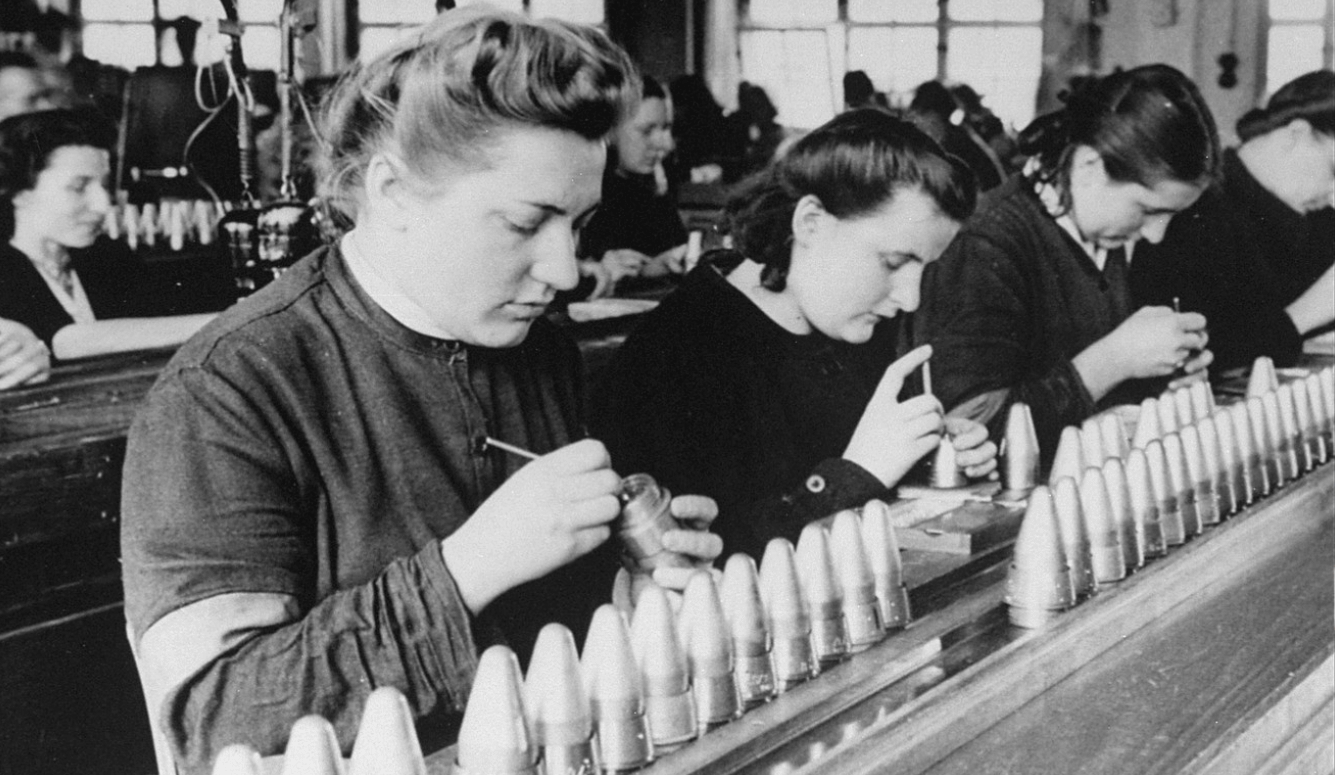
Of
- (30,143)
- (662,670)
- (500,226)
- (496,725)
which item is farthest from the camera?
(30,143)

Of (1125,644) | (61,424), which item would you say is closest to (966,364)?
(1125,644)

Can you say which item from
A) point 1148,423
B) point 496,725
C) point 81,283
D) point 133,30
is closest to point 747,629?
point 496,725

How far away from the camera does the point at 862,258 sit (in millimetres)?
1782

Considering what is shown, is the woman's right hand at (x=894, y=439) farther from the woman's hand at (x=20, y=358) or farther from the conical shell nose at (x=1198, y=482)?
the woman's hand at (x=20, y=358)

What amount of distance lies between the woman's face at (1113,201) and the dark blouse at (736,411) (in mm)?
680

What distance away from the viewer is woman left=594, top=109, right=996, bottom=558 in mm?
1623

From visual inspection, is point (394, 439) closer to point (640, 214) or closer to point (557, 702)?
point (557, 702)

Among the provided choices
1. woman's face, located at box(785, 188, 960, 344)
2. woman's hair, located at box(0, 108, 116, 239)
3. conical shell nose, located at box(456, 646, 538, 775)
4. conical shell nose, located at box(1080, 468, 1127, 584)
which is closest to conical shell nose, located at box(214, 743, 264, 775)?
conical shell nose, located at box(456, 646, 538, 775)

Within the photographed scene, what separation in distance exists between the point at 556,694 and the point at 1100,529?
2.26 ft

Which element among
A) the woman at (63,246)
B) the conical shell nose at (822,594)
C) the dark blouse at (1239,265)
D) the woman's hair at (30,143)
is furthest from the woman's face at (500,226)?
the dark blouse at (1239,265)

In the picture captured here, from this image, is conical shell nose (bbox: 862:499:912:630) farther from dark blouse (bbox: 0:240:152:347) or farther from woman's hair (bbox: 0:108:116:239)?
woman's hair (bbox: 0:108:116:239)

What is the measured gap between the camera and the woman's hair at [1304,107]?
3.33 metres

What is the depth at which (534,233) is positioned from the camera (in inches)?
44.8

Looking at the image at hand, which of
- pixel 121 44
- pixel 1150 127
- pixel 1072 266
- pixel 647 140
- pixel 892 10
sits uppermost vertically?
pixel 121 44
